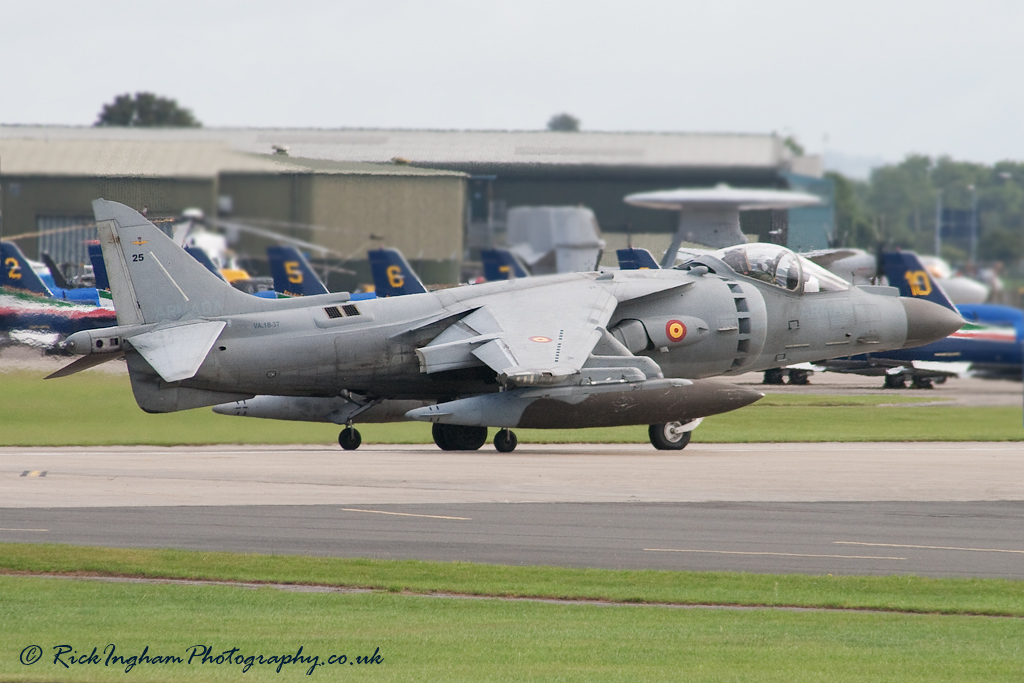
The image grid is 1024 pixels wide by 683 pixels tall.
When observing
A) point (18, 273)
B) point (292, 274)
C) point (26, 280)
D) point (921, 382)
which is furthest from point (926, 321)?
point (18, 273)

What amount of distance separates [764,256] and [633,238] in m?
3.06

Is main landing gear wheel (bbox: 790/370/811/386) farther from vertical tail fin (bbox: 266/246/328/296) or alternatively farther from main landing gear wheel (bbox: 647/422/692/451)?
vertical tail fin (bbox: 266/246/328/296)

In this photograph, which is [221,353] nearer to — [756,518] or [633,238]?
[633,238]

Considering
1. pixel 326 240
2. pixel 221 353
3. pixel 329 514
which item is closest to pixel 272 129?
pixel 326 240

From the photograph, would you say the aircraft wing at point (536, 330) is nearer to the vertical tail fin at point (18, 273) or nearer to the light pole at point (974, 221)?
the light pole at point (974, 221)

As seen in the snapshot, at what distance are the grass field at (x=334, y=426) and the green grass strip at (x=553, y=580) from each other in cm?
1050

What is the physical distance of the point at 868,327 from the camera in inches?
1079

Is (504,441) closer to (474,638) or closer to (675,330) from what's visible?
(675,330)

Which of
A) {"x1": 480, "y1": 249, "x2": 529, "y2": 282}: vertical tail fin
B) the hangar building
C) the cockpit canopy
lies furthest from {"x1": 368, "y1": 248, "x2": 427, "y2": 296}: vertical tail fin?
the cockpit canopy

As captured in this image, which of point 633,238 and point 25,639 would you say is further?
point 633,238

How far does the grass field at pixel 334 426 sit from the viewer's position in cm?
2508

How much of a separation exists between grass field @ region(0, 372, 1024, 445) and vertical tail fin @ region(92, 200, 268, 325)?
7.76ft

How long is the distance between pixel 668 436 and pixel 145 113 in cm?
1705

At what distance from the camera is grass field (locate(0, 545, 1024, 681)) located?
10352 mm
